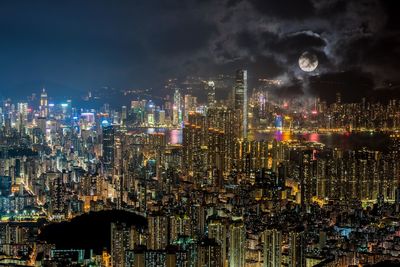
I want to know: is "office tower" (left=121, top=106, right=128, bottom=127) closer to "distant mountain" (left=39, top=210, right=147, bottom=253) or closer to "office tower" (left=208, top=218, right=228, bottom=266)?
"distant mountain" (left=39, top=210, right=147, bottom=253)

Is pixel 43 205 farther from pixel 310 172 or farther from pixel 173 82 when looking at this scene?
pixel 310 172

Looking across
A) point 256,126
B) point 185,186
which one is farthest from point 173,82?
point 256,126

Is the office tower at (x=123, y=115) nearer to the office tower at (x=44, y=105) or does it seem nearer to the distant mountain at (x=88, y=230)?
the office tower at (x=44, y=105)

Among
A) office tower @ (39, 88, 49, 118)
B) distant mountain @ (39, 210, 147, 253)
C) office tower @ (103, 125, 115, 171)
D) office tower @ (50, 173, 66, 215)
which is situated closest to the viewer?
distant mountain @ (39, 210, 147, 253)

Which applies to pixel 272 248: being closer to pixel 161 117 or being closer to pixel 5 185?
pixel 5 185

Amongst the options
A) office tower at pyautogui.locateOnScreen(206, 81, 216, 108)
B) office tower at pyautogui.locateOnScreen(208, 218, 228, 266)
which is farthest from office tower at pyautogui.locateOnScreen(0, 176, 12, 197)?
office tower at pyautogui.locateOnScreen(208, 218, 228, 266)

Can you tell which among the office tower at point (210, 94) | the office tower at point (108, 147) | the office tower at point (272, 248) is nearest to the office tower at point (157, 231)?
the office tower at point (272, 248)
